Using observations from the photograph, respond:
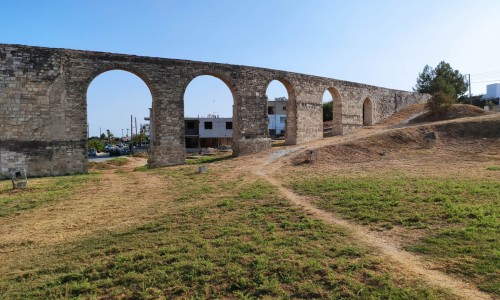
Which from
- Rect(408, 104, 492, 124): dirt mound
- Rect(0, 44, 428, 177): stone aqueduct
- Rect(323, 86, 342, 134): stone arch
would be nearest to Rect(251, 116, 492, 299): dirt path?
Rect(0, 44, 428, 177): stone aqueduct

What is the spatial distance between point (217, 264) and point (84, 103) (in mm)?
11590

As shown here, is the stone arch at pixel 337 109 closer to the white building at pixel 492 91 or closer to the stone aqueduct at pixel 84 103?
the stone aqueduct at pixel 84 103

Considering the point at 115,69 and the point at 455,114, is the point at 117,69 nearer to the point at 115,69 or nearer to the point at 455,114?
the point at 115,69

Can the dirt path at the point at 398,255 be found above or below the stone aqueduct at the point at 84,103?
below

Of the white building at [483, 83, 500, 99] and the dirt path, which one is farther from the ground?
the white building at [483, 83, 500, 99]

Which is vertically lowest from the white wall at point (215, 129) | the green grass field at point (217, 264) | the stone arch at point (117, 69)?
the green grass field at point (217, 264)

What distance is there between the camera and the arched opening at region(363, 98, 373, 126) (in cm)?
2588

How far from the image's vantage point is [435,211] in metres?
6.34

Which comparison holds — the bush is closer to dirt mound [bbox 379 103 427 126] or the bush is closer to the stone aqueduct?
dirt mound [bbox 379 103 427 126]

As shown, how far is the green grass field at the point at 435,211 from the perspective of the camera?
445cm

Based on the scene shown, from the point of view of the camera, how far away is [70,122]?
45.1 ft

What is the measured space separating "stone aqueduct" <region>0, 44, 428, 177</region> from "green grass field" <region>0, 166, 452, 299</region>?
870cm

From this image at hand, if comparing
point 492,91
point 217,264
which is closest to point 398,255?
point 217,264

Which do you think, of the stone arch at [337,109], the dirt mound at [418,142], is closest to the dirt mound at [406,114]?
the stone arch at [337,109]
